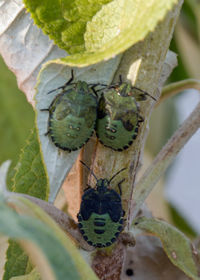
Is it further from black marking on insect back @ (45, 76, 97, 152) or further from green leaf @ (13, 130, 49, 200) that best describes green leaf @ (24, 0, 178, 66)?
green leaf @ (13, 130, 49, 200)

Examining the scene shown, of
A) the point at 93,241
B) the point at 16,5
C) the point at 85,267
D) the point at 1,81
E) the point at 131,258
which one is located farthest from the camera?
the point at 1,81

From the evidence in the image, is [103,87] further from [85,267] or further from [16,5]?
[85,267]

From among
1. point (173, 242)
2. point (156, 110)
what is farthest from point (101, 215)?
point (156, 110)

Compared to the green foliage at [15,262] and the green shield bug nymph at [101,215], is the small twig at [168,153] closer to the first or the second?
the green shield bug nymph at [101,215]

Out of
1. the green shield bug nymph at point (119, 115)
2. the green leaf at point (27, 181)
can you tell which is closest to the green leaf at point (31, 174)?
the green leaf at point (27, 181)

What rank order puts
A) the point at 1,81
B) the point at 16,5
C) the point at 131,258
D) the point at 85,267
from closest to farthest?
1. the point at 85,267
2. the point at 16,5
3. the point at 131,258
4. the point at 1,81

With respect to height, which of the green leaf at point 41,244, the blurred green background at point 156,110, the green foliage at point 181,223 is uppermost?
the green leaf at point 41,244

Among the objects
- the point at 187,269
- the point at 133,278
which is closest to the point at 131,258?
the point at 133,278
